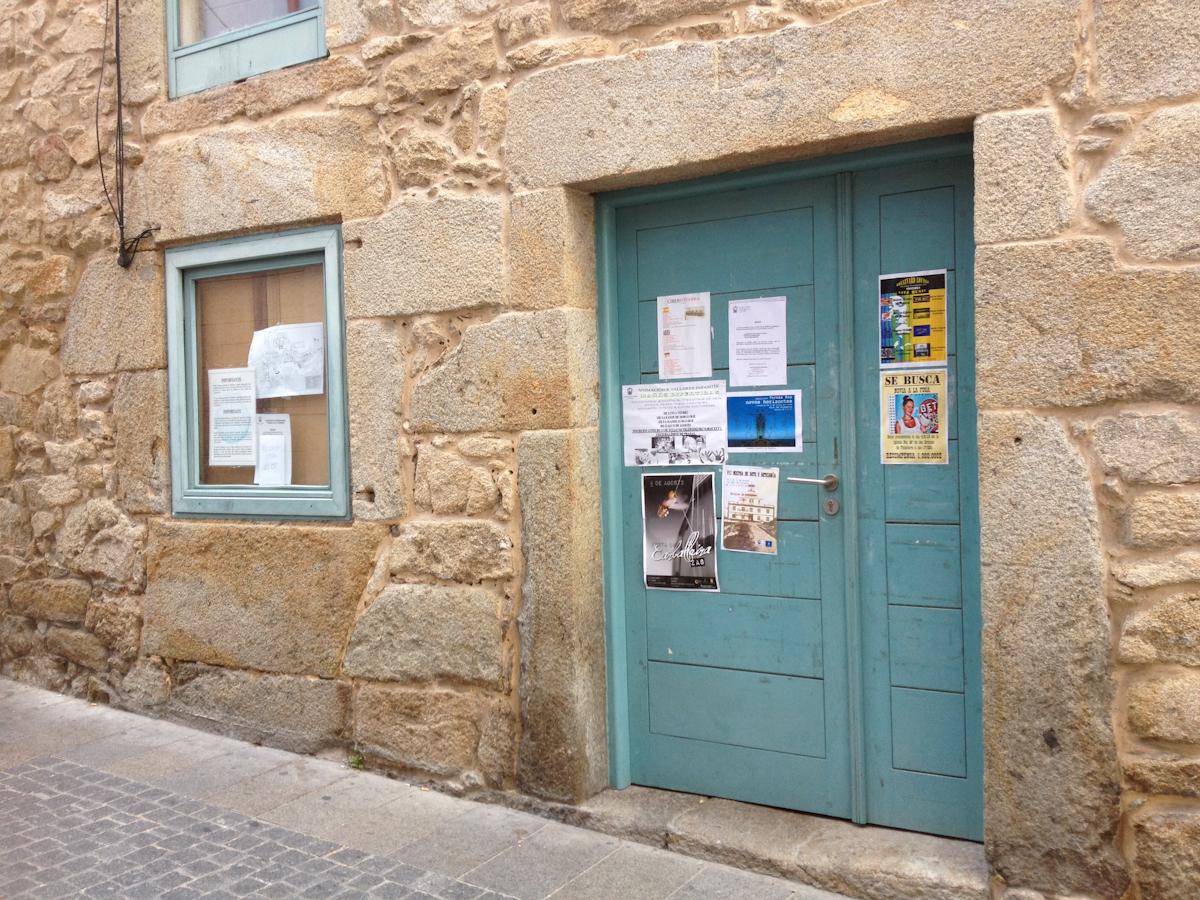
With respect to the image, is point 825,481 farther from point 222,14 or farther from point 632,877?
point 222,14

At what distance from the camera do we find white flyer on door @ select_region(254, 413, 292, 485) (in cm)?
443

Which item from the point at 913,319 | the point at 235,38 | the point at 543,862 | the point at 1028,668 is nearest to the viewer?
the point at 1028,668

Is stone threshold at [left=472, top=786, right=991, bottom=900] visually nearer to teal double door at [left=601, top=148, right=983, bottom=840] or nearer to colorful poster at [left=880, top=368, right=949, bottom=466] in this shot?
teal double door at [left=601, top=148, right=983, bottom=840]

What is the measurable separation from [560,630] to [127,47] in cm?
317

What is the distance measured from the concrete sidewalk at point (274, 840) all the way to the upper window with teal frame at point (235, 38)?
272 centimetres

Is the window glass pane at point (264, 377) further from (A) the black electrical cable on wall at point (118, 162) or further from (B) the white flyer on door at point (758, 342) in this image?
(B) the white flyer on door at point (758, 342)

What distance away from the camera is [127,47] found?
4.67 metres

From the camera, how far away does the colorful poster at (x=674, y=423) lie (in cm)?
355

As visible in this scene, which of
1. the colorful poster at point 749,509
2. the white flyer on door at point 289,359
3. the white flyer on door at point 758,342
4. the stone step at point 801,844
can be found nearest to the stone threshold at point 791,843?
the stone step at point 801,844

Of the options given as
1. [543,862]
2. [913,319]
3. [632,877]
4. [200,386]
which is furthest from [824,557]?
[200,386]

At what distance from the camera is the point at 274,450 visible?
4469mm

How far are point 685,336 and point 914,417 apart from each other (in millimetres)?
795

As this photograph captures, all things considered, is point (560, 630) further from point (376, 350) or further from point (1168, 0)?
point (1168, 0)

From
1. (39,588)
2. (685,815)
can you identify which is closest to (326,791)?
(685,815)
